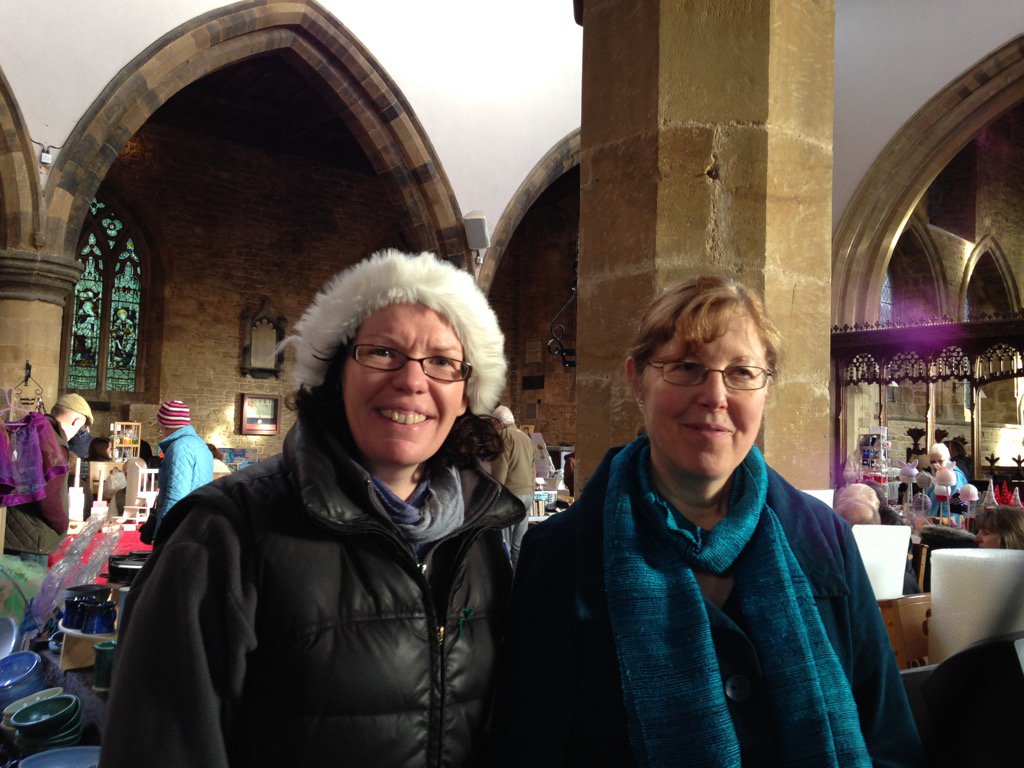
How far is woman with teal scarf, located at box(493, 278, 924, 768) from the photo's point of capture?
103cm

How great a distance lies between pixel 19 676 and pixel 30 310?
293 inches

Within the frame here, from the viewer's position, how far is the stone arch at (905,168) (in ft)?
30.8

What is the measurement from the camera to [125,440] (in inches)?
434

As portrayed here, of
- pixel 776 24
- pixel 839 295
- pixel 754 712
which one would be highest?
pixel 839 295

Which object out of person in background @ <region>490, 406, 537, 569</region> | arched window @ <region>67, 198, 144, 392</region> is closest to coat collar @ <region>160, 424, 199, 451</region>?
person in background @ <region>490, 406, 537, 569</region>

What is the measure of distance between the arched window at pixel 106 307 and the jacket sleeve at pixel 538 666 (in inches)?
515

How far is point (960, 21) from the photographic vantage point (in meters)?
9.52

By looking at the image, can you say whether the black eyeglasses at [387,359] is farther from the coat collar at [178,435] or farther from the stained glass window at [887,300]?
the stained glass window at [887,300]

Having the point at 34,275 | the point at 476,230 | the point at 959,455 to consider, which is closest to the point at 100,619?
the point at 34,275

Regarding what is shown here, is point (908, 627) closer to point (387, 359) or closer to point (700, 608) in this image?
point (700, 608)

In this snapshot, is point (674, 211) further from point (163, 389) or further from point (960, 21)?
point (163, 389)

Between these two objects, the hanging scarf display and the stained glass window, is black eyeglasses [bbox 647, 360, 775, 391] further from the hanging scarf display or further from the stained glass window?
the stained glass window

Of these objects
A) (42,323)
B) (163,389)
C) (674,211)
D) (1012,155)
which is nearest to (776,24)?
(674,211)

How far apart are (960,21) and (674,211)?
9582 millimetres
